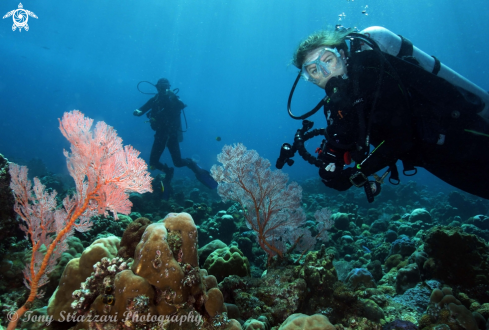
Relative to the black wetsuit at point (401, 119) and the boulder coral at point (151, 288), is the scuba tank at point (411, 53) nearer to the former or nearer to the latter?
the black wetsuit at point (401, 119)

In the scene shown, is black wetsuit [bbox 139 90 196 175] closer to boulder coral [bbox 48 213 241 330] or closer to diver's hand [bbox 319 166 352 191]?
boulder coral [bbox 48 213 241 330]

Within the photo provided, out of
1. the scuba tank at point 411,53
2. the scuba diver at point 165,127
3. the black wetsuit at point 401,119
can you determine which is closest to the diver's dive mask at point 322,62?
the black wetsuit at point 401,119

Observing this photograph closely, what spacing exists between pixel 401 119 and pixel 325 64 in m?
1.60

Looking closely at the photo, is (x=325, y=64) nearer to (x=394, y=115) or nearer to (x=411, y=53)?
(x=394, y=115)

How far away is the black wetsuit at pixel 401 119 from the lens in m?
3.30

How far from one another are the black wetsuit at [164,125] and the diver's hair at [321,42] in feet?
37.9

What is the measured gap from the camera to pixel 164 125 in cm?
1421

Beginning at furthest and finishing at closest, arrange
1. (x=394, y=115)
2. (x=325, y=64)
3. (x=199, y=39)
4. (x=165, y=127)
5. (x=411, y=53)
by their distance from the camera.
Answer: (x=199, y=39)
(x=165, y=127)
(x=411, y=53)
(x=325, y=64)
(x=394, y=115)

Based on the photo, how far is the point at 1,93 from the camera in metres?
122

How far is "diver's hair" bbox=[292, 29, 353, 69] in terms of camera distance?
13.2 ft

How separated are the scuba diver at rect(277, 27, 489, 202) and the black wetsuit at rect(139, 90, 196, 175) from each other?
475 inches

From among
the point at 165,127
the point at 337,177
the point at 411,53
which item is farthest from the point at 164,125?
the point at 411,53

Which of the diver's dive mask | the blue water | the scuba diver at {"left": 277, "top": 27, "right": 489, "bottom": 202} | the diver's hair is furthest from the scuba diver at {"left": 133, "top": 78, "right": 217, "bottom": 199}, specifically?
the blue water

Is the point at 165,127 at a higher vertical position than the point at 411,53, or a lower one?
higher
